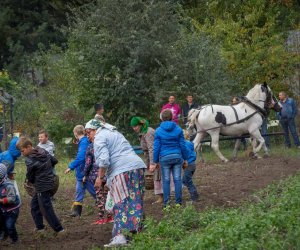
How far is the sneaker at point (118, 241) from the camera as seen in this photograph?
1101 cm

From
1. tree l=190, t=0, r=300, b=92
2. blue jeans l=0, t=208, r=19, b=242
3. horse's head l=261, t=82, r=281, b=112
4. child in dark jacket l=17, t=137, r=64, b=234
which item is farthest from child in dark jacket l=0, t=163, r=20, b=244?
tree l=190, t=0, r=300, b=92

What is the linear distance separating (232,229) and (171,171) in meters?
4.58

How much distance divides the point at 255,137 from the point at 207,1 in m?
14.6

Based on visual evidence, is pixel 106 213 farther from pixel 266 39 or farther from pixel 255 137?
pixel 266 39

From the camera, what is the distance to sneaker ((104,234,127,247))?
11.0 m

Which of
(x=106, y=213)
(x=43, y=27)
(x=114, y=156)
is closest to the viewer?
(x=114, y=156)

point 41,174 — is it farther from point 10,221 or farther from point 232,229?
point 232,229

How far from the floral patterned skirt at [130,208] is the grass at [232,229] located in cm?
25

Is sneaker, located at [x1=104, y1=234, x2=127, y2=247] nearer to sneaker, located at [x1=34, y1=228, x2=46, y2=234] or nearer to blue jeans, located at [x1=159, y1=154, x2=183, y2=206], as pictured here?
sneaker, located at [x1=34, y1=228, x2=46, y2=234]

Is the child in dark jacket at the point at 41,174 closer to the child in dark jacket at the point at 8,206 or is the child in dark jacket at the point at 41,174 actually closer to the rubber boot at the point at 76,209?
the child in dark jacket at the point at 8,206

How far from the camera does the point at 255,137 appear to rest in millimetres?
21906

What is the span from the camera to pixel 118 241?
11078 mm

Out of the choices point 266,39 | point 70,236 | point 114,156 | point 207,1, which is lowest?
point 70,236

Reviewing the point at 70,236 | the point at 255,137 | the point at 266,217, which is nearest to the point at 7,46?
the point at 255,137
